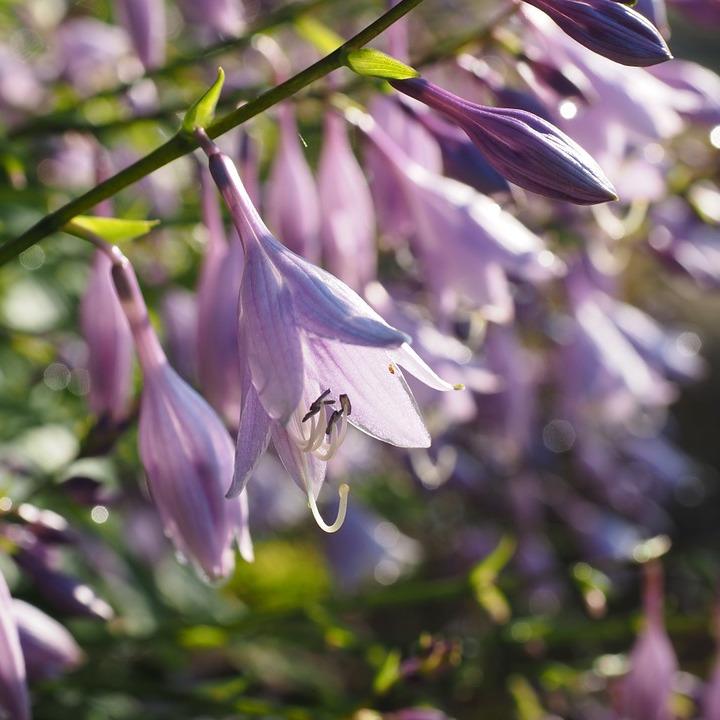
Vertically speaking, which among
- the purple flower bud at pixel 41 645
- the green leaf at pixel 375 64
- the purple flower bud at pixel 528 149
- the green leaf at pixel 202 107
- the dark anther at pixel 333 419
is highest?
the green leaf at pixel 375 64

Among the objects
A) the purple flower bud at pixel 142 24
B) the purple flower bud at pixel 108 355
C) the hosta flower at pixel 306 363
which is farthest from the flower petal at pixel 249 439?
the purple flower bud at pixel 142 24

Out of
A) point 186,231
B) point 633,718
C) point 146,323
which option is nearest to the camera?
point 146,323

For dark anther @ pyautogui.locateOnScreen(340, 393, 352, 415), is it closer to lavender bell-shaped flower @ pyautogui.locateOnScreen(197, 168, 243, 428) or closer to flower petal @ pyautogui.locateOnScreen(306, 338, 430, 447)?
flower petal @ pyautogui.locateOnScreen(306, 338, 430, 447)

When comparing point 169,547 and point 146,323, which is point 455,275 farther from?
point 169,547

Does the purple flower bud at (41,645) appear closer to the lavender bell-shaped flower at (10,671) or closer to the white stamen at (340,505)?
the lavender bell-shaped flower at (10,671)

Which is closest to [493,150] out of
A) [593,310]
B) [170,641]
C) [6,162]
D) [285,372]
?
[285,372]

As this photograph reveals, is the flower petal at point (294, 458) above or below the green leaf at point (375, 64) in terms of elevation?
below

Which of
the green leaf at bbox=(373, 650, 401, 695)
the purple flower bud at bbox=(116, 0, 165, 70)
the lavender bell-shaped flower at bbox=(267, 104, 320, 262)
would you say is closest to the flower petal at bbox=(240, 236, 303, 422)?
the lavender bell-shaped flower at bbox=(267, 104, 320, 262)
